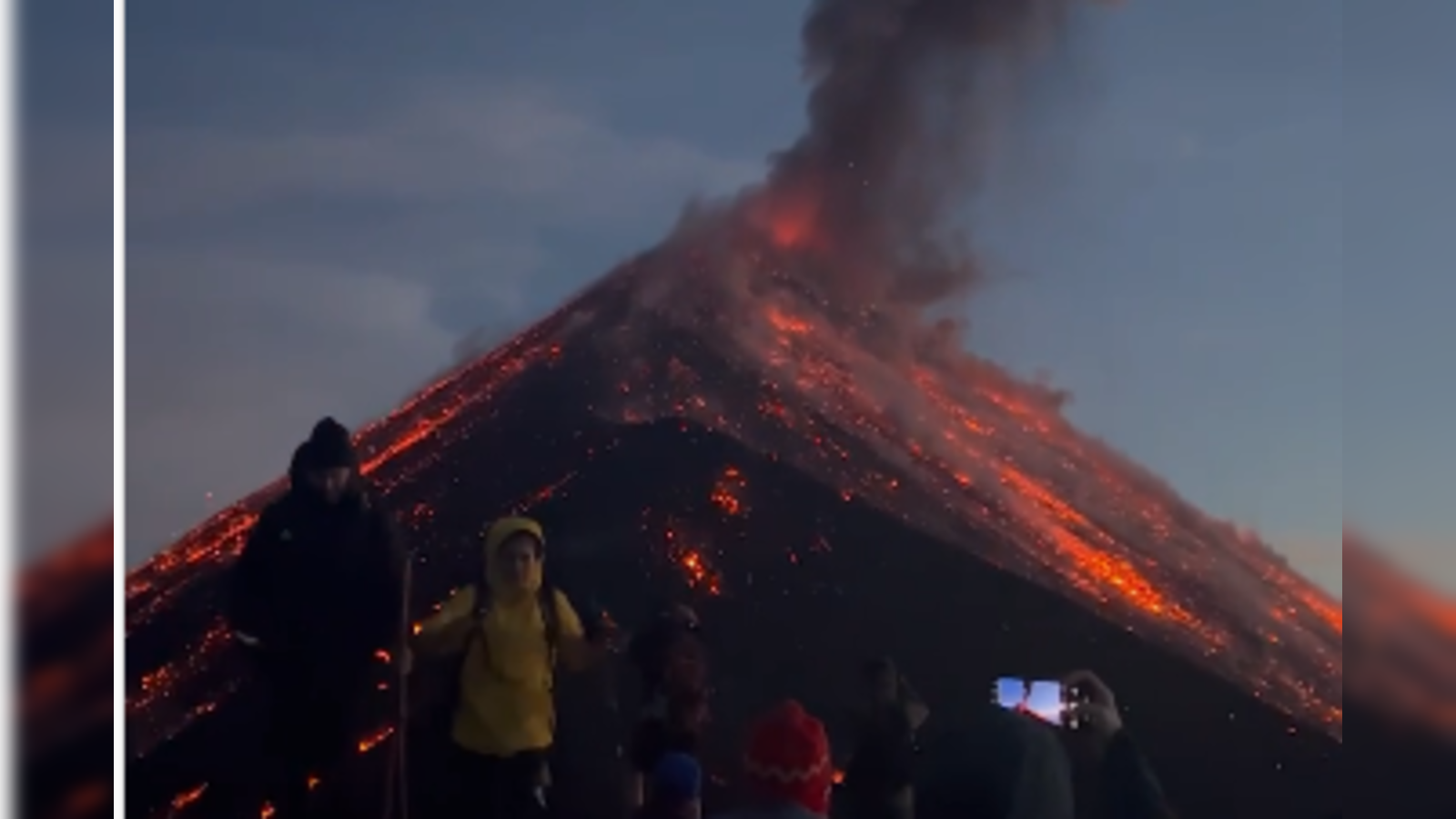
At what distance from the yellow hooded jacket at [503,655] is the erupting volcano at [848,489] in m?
0.15

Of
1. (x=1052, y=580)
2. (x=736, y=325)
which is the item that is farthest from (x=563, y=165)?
(x=1052, y=580)

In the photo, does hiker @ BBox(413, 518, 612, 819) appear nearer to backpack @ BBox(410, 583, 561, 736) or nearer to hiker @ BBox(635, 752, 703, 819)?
backpack @ BBox(410, 583, 561, 736)

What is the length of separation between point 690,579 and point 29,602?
1.79m

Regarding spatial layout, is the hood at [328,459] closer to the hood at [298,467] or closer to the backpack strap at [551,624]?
the hood at [298,467]

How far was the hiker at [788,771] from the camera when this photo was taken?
602 centimetres

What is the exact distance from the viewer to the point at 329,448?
250 inches

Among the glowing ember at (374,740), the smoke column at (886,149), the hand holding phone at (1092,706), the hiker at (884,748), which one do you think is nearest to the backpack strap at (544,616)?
the glowing ember at (374,740)

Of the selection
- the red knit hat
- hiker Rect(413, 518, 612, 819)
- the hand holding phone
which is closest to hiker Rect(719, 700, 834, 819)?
the red knit hat

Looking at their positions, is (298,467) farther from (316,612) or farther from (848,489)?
(848,489)

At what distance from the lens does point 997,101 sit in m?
6.45

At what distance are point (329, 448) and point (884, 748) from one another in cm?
171

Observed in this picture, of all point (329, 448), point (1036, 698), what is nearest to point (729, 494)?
point (1036, 698)

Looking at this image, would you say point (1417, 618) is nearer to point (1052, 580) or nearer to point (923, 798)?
point (1052, 580)

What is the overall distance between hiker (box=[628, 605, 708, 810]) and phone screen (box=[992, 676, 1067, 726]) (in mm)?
810
